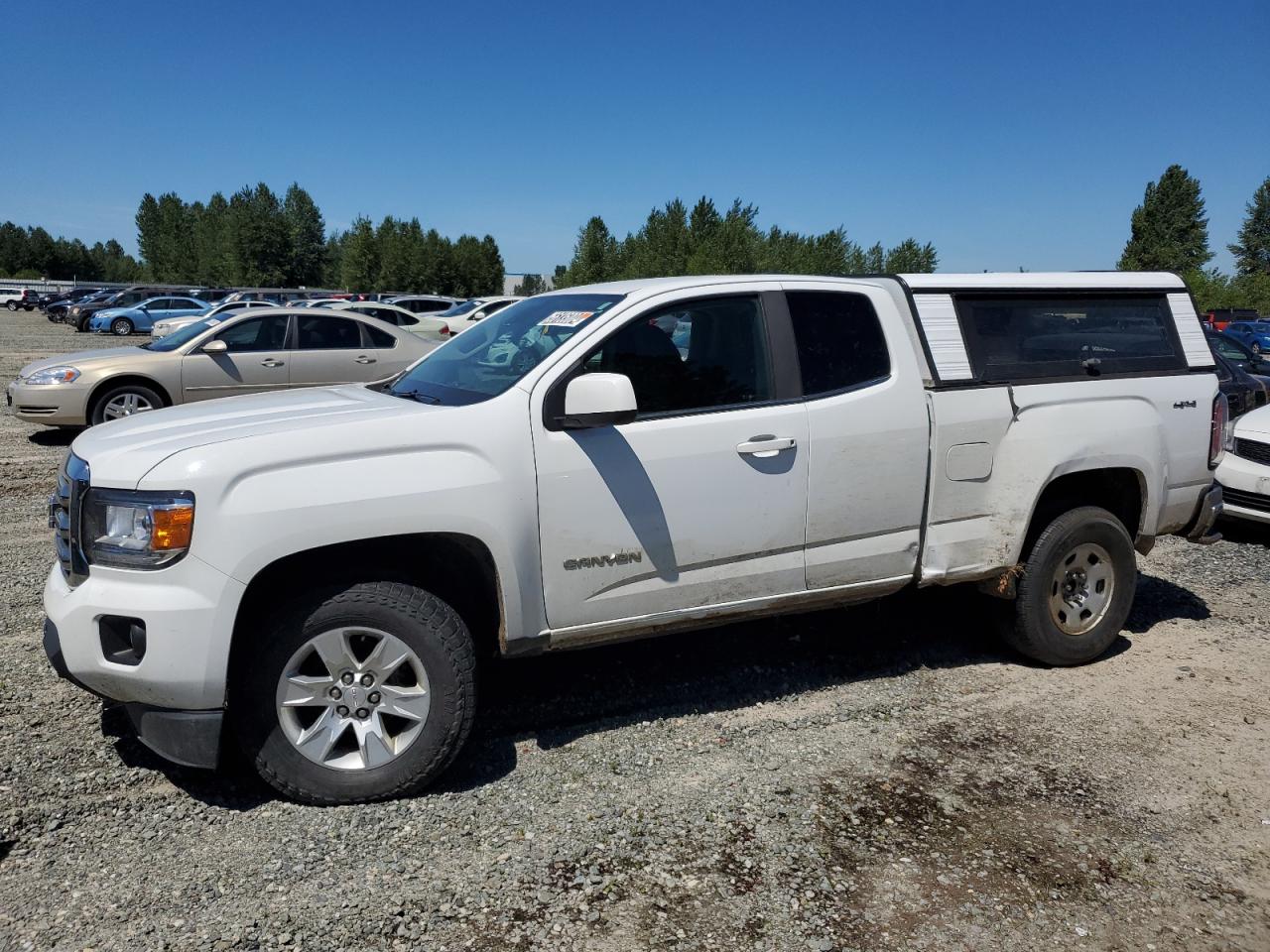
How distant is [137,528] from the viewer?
125 inches

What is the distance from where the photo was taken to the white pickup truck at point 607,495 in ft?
10.6

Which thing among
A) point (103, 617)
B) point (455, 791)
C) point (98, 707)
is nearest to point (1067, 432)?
point (455, 791)

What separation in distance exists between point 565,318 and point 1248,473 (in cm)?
666

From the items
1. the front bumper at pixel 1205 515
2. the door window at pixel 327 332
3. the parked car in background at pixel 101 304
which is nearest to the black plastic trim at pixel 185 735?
the front bumper at pixel 1205 515

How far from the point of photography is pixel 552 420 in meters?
3.64

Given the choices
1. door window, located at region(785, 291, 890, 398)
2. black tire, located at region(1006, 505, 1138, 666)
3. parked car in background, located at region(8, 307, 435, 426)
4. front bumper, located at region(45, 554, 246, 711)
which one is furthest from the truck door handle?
parked car in background, located at region(8, 307, 435, 426)

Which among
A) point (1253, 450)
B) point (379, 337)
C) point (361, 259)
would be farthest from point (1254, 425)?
point (361, 259)

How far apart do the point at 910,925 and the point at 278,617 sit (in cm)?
230

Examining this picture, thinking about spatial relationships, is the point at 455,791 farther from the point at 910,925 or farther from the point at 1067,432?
the point at 1067,432

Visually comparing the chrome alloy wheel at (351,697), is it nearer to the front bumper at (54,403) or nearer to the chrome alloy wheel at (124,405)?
the chrome alloy wheel at (124,405)

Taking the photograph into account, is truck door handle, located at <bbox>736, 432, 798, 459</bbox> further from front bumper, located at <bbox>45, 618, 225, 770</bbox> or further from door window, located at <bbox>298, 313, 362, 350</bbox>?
door window, located at <bbox>298, 313, 362, 350</bbox>

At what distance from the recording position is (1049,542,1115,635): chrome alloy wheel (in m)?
4.91

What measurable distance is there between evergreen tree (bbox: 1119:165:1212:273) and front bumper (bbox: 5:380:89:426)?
94823 mm

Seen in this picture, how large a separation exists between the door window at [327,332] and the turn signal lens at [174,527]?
927cm
